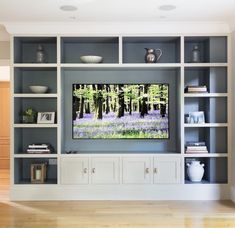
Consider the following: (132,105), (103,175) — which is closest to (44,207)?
(103,175)

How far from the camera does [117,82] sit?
534cm

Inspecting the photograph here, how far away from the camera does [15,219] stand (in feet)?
13.3

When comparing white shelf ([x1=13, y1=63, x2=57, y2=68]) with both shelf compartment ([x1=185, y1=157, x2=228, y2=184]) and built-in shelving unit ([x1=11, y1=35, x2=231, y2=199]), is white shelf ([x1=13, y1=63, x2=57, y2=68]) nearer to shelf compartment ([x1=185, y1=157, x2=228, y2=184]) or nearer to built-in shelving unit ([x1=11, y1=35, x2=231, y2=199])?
built-in shelving unit ([x1=11, y1=35, x2=231, y2=199])

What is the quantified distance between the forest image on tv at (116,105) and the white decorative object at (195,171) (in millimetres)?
620

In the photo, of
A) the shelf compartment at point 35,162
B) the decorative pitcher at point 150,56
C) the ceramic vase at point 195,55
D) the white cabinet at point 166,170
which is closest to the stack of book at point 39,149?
the shelf compartment at point 35,162

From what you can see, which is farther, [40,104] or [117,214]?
[40,104]

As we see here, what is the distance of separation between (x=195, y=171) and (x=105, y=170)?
4.42 ft

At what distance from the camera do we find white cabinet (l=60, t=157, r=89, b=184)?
492cm
